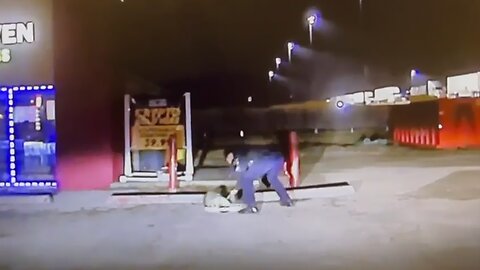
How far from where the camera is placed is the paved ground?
760cm

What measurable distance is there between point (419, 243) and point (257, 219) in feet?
8.20

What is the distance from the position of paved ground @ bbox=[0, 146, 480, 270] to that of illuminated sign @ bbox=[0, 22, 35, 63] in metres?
3.45

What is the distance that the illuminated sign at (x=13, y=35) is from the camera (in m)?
13.5

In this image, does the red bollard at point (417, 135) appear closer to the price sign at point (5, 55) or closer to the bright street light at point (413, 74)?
the bright street light at point (413, 74)

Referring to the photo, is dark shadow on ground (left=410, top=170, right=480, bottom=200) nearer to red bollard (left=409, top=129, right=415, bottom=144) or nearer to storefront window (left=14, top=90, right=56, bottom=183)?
red bollard (left=409, top=129, right=415, bottom=144)

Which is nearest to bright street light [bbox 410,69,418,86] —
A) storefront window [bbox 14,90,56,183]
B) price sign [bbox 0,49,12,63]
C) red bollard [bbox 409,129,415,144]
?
red bollard [bbox 409,129,415,144]

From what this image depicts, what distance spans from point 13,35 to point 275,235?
7.12 m

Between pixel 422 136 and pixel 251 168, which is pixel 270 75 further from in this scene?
pixel 251 168

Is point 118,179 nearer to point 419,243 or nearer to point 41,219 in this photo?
point 41,219

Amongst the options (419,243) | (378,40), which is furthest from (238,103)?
(419,243)

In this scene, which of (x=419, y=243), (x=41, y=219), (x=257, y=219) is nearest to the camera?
(x=419, y=243)

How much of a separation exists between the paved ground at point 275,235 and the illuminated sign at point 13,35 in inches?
136

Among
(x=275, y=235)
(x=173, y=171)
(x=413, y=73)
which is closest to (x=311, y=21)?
(x=413, y=73)

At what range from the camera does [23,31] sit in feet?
44.4
